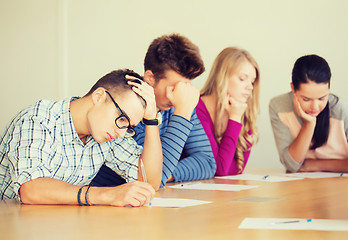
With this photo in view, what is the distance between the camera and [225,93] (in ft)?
8.66

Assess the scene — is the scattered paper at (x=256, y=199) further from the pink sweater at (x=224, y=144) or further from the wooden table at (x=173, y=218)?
the pink sweater at (x=224, y=144)

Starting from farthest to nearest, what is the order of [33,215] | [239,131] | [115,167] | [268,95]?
[268,95] → [239,131] → [115,167] → [33,215]

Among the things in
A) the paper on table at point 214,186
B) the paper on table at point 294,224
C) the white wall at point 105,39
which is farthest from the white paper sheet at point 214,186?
the white wall at point 105,39

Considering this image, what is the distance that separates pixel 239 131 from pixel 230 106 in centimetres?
17

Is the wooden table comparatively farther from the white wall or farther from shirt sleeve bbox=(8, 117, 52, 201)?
the white wall

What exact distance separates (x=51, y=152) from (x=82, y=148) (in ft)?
0.45

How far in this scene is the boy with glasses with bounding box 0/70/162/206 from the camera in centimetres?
129

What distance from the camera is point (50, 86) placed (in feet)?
13.5

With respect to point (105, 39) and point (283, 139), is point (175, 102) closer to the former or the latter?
point (283, 139)

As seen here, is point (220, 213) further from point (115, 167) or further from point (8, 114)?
point (8, 114)

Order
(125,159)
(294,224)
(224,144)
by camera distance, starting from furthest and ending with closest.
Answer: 1. (224,144)
2. (125,159)
3. (294,224)

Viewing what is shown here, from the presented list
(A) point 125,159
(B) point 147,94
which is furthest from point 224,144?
(B) point 147,94
